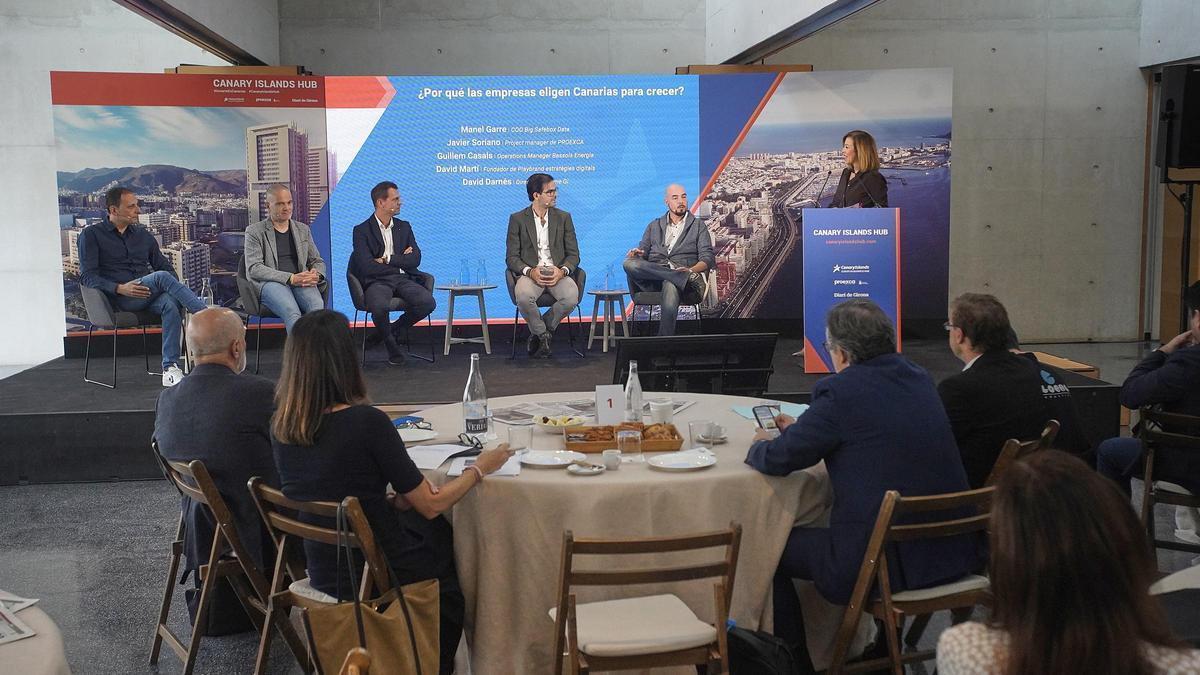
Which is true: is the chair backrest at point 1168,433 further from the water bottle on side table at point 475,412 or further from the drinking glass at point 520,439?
the water bottle on side table at point 475,412

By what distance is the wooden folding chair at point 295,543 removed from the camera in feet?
8.75

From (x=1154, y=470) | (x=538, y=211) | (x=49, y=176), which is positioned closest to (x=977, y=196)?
(x=538, y=211)

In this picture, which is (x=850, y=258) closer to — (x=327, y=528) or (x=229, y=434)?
(x=229, y=434)

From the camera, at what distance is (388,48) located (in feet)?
32.0

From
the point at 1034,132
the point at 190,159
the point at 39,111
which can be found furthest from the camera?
the point at 1034,132

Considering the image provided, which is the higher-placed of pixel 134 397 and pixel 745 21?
pixel 745 21

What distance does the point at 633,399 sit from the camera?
360cm

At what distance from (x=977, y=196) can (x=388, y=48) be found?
5.65m

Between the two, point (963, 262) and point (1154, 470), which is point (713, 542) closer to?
point (1154, 470)

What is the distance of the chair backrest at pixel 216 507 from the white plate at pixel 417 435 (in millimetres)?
588

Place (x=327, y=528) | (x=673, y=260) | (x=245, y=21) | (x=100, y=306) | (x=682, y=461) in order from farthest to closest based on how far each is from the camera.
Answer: (x=245, y=21) < (x=673, y=260) < (x=100, y=306) < (x=682, y=461) < (x=327, y=528)

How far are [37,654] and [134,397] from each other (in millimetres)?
5190

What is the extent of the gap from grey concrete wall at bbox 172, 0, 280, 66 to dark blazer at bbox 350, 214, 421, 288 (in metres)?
1.86

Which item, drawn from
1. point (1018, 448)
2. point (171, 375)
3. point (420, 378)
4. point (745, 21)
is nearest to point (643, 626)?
point (1018, 448)
